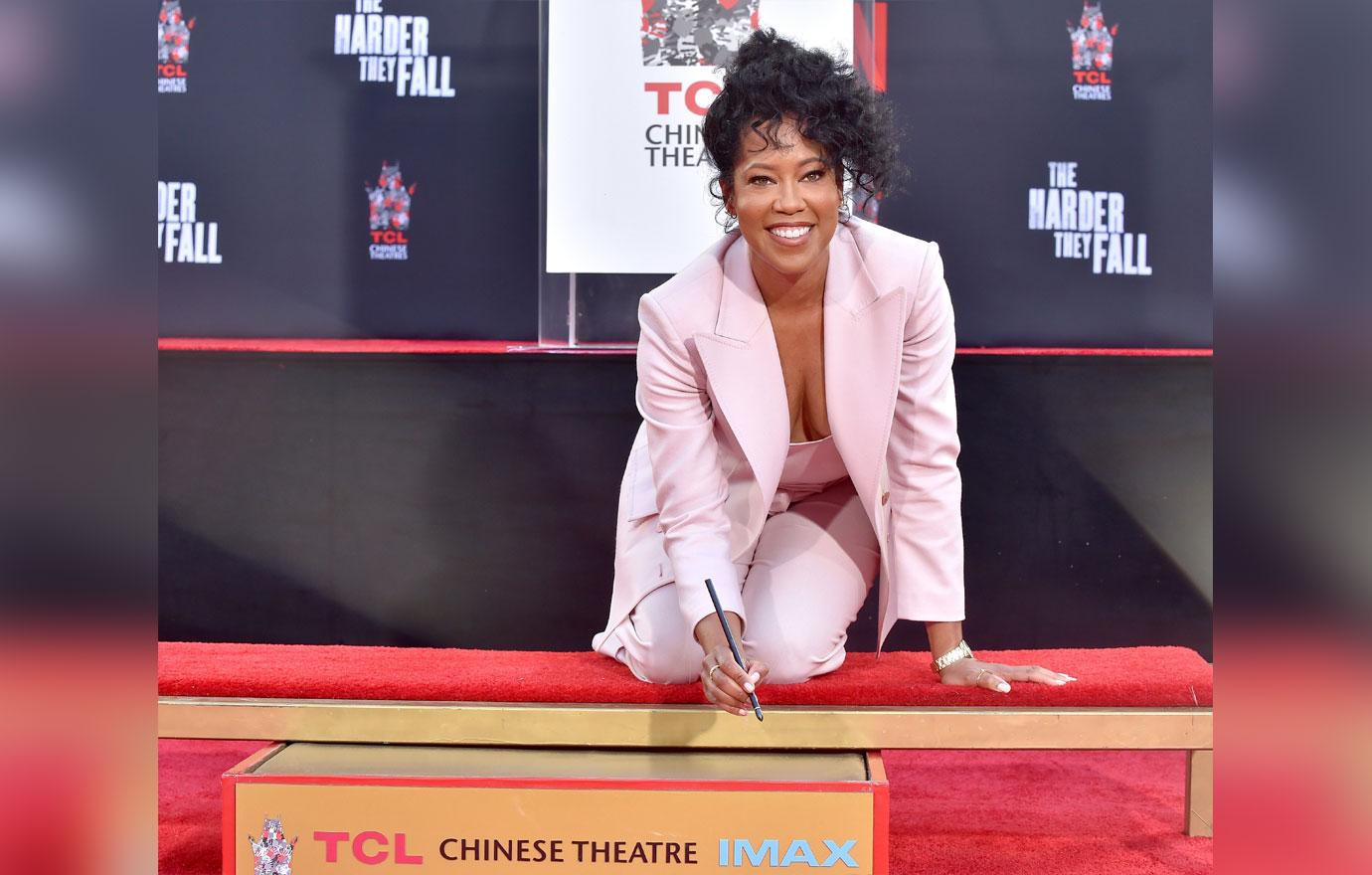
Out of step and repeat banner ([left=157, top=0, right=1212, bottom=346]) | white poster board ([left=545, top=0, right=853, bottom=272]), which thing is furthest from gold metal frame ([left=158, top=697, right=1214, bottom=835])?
step and repeat banner ([left=157, top=0, right=1212, bottom=346])

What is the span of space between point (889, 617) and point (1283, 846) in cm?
170

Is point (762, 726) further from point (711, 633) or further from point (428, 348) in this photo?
point (428, 348)

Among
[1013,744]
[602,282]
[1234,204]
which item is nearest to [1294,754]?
[1234,204]

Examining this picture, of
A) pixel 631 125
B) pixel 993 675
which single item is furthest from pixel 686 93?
pixel 993 675

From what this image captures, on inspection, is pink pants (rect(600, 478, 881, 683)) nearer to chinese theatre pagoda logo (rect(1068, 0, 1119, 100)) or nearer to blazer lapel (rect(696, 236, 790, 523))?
blazer lapel (rect(696, 236, 790, 523))

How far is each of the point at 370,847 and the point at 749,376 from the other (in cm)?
89

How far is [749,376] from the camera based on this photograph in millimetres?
2051

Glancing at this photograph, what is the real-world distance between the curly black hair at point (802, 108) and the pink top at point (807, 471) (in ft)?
1.44

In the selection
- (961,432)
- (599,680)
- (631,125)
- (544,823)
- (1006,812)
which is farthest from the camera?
(631,125)

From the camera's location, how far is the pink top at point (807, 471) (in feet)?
7.14

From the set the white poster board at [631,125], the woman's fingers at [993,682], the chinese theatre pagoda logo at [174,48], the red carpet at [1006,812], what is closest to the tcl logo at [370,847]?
the red carpet at [1006,812]

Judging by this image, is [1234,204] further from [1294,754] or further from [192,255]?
[192,255]

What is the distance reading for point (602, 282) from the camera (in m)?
3.11

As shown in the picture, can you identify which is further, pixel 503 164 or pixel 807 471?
pixel 503 164
